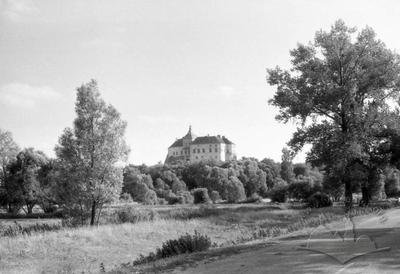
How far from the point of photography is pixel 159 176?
141m

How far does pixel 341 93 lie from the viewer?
29.1 m

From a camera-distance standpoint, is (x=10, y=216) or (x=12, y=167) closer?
(x=10, y=216)

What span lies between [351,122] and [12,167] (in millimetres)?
39791

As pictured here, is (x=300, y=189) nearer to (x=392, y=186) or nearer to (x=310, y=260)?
(x=392, y=186)

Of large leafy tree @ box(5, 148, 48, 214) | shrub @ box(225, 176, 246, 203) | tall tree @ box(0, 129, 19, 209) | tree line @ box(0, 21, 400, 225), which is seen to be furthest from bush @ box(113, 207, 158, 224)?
shrub @ box(225, 176, 246, 203)

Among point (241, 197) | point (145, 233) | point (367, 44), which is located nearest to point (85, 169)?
point (145, 233)

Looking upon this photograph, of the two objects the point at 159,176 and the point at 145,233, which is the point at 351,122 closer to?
the point at 145,233

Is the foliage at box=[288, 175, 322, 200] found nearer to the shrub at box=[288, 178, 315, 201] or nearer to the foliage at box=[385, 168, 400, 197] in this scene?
the shrub at box=[288, 178, 315, 201]

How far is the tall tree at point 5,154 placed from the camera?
50.4 metres

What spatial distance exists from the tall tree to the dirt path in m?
45.4

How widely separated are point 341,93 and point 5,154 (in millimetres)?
41685

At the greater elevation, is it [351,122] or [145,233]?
[351,122]

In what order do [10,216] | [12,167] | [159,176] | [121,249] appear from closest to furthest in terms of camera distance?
[121,249] → [10,216] → [12,167] → [159,176]

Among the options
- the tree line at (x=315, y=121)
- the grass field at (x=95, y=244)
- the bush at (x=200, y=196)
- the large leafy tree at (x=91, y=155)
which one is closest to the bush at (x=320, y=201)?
the tree line at (x=315, y=121)
